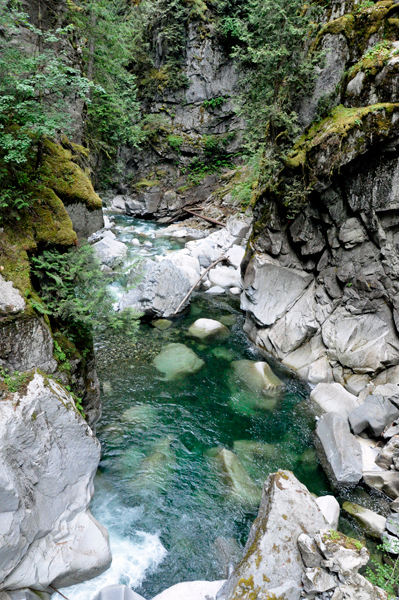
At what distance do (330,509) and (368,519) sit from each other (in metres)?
0.81

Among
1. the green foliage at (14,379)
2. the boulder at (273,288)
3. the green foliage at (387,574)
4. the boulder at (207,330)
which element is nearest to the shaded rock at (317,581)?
the green foliage at (387,574)

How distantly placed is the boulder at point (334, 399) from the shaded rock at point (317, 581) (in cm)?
476

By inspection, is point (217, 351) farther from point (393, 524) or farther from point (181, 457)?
point (393, 524)

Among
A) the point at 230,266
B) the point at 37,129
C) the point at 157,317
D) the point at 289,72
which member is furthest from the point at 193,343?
the point at 289,72

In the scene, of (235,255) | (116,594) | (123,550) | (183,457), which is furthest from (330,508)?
(235,255)

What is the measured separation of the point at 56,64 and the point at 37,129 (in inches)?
39.9

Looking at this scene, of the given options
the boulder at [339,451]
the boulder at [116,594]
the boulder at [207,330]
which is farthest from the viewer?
the boulder at [207,330]

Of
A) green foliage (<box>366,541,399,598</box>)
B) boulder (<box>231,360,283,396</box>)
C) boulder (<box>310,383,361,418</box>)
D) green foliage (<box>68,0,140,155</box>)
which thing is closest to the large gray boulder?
green foliage (<box>366,541,399,598</box>)

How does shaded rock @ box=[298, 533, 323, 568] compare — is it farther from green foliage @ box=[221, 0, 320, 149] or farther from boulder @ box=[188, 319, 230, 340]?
green foliage @ box=[221, 0, 320, 149]

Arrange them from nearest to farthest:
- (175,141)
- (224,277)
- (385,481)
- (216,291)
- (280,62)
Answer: (385,481) < (280,62) < (216,291) < (224,277) < (175,141)

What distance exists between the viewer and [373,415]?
7.66 meters

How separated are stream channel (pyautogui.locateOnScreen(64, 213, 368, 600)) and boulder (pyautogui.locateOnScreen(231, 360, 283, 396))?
30 centimetres

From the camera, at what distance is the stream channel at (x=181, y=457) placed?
5254mm

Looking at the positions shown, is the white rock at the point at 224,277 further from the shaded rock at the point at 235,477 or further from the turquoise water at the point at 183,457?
the shaded rock at the point at 235,477
